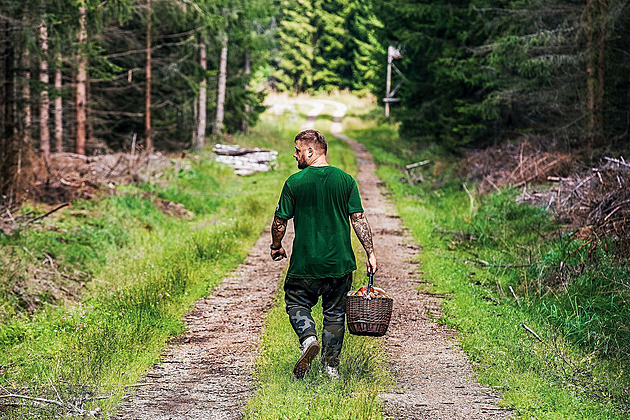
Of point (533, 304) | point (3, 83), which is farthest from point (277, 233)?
point (3, 83)

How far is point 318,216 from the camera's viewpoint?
5.77 metres

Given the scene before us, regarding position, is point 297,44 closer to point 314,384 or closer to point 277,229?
point 277,229

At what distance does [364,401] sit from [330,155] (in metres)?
27.1

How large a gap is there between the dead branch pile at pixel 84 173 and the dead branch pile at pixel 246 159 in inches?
212

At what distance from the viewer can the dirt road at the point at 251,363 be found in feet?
17.6

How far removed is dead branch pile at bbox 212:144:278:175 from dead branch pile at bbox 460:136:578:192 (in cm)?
809

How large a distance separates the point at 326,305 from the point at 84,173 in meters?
11.4

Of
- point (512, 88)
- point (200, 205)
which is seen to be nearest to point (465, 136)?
point (512, 88)

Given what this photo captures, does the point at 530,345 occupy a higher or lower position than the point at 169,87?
lower

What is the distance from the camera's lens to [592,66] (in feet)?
53.8

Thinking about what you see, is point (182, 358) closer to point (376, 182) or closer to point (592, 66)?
point (592, 66)

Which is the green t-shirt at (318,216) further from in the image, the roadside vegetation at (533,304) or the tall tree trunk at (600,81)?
the tall tree trunk at (600,81)

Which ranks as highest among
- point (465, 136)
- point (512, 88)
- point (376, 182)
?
point (512, 88)

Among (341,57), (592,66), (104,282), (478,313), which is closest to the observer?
(478,313)
